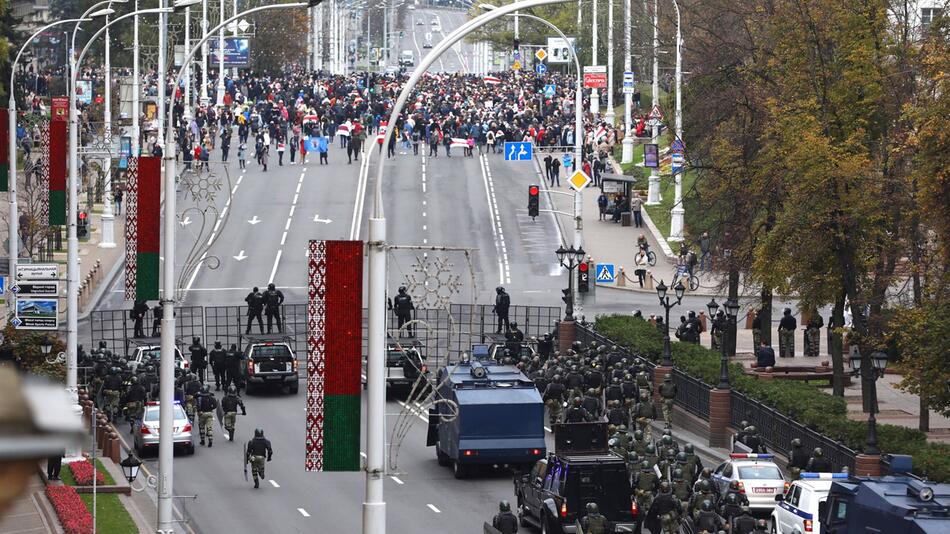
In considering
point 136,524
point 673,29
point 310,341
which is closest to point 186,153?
point 673,29

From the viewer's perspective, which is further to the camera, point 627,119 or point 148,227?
point 627,119

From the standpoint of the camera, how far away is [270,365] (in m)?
44.7

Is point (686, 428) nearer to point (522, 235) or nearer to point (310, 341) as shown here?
point (310, 341)

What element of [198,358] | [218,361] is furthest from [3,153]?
[218,361]

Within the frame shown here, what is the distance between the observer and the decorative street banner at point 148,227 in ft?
83.9

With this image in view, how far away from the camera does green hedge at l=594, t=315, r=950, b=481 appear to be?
1147 inches

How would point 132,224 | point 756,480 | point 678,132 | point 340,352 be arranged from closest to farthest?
point 340,352
point 132,224
point 756,480
point 678,132

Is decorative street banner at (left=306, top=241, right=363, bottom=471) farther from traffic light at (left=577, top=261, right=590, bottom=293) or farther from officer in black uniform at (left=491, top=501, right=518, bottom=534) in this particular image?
traffic light at (left=577, top=261, right=590, bottom=293)

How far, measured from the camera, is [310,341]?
52.9 ft

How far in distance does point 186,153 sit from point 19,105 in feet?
59.1

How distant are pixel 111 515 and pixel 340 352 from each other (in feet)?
48.0

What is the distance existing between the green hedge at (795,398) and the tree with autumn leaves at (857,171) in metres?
1.65

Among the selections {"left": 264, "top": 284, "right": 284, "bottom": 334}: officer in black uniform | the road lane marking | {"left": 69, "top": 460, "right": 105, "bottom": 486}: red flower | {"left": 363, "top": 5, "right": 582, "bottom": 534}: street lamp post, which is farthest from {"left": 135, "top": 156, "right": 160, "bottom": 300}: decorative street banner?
the road lane marking

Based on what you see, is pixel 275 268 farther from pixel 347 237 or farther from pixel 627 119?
pixel 627 119
